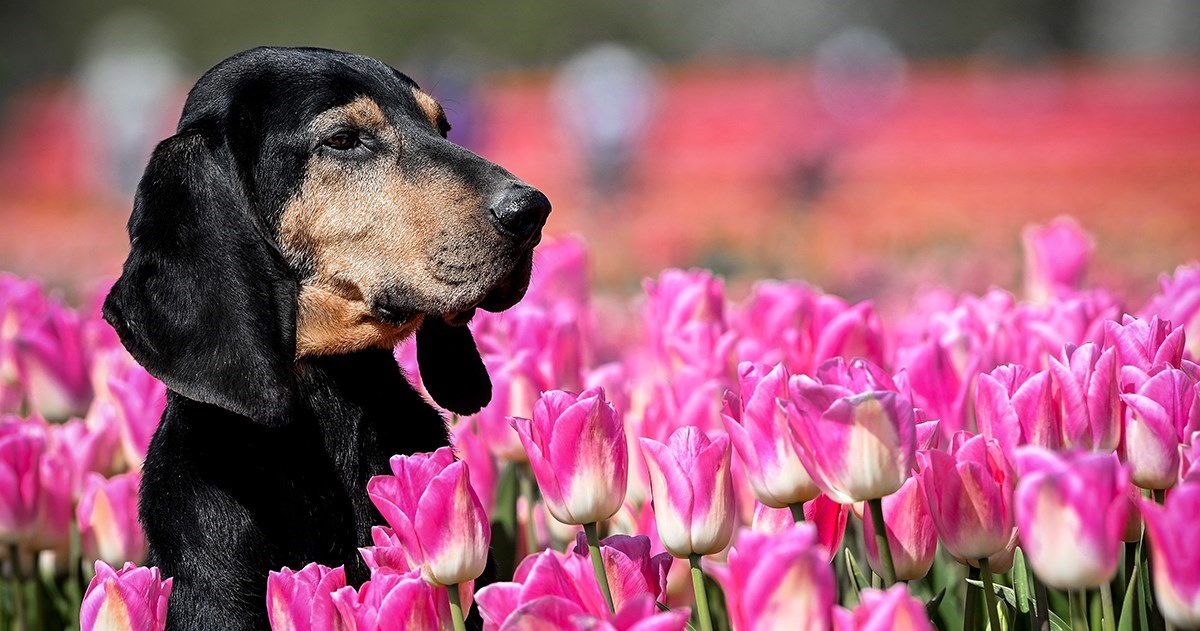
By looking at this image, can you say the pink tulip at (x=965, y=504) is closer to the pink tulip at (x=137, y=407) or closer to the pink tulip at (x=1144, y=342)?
the pink tulip at (x=1144, y=342)

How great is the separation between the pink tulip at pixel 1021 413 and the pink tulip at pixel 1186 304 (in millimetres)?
966

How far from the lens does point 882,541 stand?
64.4 inches

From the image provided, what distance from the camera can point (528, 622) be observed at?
4.39 ft

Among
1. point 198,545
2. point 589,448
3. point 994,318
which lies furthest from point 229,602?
point 994,318

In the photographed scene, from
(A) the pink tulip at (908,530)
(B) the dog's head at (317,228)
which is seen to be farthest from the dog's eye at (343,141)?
(A) the pink tulip at (908,530)

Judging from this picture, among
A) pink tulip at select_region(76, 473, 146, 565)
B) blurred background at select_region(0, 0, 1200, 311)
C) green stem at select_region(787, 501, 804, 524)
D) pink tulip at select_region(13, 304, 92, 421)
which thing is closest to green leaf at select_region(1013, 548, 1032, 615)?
green stem at select_region(787, 501, 804, 524)

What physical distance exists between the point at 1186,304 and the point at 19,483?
223 cm

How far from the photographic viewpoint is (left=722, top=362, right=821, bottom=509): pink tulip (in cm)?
166

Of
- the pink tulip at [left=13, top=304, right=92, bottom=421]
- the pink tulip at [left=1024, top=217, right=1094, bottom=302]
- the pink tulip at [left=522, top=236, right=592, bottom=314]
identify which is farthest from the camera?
the pink tulip at [left=522, top=236, right=592, bottom=314]

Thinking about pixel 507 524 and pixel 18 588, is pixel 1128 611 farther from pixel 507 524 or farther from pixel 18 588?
pixel 18 588

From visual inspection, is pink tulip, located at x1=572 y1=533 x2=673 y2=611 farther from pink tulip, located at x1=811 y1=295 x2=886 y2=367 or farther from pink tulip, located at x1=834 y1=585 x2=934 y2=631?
pink tulip, located at x1=811 y1=295 x2=886 y2=367

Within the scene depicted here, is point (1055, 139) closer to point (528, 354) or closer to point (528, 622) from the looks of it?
point (528, 354)

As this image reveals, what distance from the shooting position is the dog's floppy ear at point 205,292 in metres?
2.05

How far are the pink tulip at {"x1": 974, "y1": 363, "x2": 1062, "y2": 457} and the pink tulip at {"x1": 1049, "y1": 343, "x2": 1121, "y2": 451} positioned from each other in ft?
0.06
